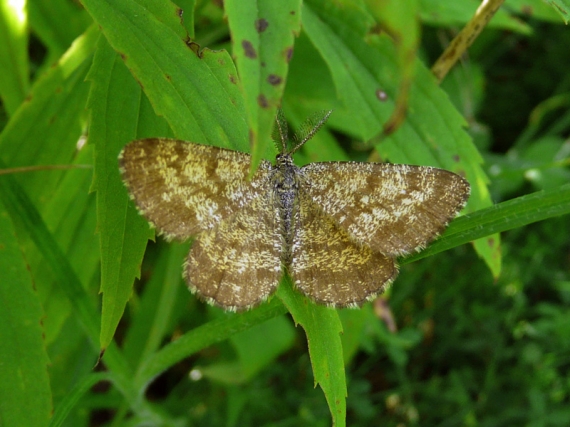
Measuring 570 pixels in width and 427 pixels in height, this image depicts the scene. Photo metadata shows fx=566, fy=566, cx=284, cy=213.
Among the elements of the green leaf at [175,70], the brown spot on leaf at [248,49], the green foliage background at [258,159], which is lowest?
the green foliage background at [258,159]

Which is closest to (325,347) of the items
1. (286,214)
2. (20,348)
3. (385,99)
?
(286,214)

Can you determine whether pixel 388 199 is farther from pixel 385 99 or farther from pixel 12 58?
pixel 12 58

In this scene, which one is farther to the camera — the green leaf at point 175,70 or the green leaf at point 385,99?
the green leaf at point 385,99

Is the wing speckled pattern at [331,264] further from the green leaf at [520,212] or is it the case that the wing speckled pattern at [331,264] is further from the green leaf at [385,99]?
the green leaf at [385,99]

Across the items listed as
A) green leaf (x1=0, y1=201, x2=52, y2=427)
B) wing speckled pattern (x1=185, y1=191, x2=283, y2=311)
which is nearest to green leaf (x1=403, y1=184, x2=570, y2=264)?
wing speckled pattern (x1=185, y1=191, x2=283, y2=311)

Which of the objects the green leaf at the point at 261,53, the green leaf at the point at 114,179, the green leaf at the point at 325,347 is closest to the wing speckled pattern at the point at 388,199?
the green leaf at the point at 325,347

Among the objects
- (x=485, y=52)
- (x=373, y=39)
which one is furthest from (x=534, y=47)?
(x=373, y=39)

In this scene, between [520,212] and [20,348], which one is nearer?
[520,212]

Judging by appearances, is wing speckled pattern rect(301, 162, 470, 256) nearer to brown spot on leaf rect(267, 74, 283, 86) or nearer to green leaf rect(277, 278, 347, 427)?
green leaf rect(277, 278, 347, 427)
